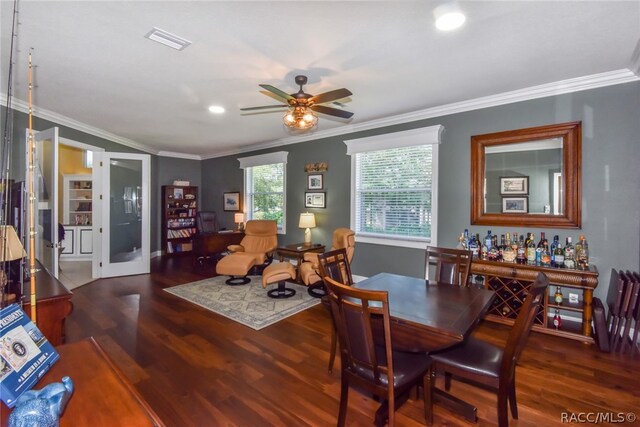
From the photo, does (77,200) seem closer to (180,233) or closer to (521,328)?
(180,233)

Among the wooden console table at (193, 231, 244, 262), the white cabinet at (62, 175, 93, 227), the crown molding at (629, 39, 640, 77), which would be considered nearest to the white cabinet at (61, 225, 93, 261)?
the white cabinet at (62, 175, 93, 227)

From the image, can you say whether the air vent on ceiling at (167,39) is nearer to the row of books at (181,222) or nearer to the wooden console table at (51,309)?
the wooden console table at (51,309)

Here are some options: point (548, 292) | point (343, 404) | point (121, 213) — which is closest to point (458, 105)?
point (548, 292)

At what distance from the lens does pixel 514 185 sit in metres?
3.54

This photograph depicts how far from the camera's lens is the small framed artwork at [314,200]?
542cm

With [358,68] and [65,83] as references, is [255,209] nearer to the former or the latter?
[65,83]

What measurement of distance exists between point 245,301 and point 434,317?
2.93 metres

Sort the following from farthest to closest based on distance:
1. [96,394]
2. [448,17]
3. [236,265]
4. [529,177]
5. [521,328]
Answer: [236,265]
[529,177]
[448,17]
[521,328]
[96,394]

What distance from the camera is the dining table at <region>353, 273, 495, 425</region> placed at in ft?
5.28

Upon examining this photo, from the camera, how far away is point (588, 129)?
3111 mm

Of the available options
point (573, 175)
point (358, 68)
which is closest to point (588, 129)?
point (573, 175)

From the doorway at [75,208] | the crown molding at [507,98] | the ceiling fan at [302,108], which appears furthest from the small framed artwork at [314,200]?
the doorway at [75,208]

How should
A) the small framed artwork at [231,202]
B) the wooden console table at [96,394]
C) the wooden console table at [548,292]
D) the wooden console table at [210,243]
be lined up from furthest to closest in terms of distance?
the small framed artwork at [231,202] → the wooden console table at [210,243] → the wooden console table at [548,292] → the wooden console table at [96,394]

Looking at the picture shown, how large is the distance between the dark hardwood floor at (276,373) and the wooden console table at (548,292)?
0.12 metres
